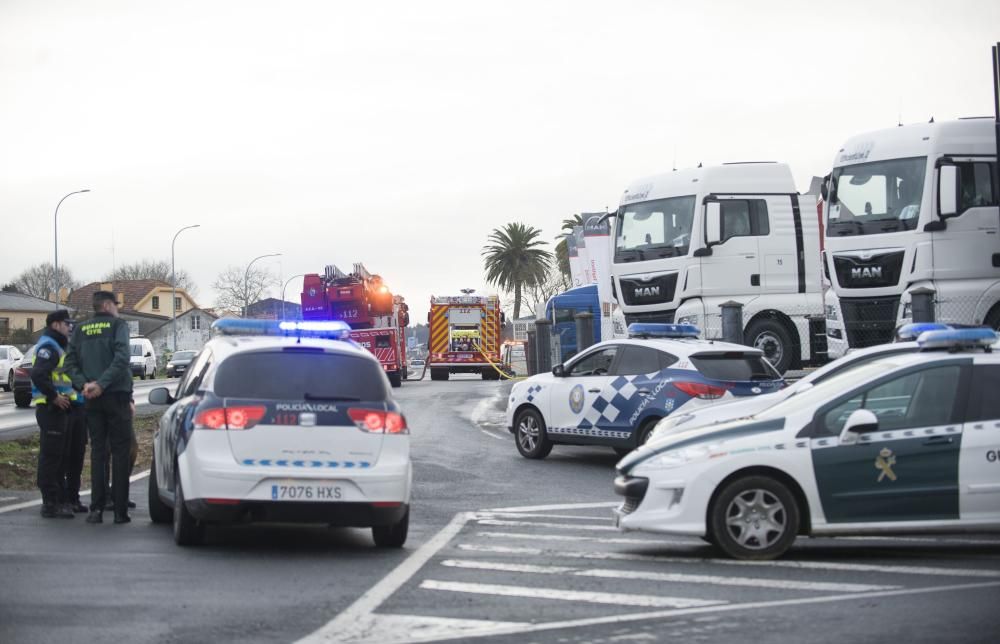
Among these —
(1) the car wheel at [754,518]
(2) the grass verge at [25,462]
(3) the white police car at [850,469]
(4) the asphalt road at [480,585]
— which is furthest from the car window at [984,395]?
(2) the grass verge at [25,462]

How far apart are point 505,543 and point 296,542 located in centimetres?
162

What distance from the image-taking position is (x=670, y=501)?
31.7 ft

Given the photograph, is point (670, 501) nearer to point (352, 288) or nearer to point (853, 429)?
point (853, 429)

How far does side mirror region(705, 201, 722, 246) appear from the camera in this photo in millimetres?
24109

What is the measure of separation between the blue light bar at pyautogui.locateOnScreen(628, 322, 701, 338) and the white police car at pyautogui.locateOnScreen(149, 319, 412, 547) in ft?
23.7

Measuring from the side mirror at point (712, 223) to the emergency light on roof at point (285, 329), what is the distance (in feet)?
44.6

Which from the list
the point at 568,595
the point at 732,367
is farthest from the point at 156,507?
the point at 732,367

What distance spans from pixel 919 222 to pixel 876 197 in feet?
2.89

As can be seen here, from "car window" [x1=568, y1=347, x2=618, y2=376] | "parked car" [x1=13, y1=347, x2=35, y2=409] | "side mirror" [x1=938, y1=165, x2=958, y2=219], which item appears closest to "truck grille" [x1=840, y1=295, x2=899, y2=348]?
"side mirror" [x1=938, y1=165, x2=958, y2=219]

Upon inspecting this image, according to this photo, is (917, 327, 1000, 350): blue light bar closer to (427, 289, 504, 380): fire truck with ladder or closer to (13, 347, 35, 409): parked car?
(13, 347, 35, 409): parked car

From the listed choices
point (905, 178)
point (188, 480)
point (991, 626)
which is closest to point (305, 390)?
point (188, 480)

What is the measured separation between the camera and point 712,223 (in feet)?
79.2

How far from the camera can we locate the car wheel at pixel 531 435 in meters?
18.2

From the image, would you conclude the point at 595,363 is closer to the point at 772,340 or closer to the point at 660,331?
the point at 660,331
